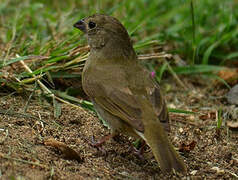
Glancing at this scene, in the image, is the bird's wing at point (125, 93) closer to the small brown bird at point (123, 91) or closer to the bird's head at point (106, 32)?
the small brown bird at point (123, 91)

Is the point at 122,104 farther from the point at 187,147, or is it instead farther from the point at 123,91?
the point at 187,147

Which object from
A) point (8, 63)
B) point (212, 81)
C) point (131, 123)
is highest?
point (8, 63)

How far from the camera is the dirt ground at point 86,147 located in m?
3.52

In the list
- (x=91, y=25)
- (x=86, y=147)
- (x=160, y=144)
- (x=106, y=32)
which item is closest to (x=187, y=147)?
(x=160, y=144)

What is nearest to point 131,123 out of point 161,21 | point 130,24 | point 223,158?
point 223,158

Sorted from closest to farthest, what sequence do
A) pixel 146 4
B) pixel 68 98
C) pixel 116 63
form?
pixel 116 63, pixel 68 98, pixel 146 4

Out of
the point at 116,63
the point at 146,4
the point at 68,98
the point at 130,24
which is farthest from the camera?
the point at 146,4

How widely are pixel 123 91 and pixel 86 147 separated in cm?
63

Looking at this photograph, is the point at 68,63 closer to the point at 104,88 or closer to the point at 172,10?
the point at 104,88

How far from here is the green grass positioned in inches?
204

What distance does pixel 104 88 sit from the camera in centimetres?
422

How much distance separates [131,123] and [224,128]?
1.65 metres

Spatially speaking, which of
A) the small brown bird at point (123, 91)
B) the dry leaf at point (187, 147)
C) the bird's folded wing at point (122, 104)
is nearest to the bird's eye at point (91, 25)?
the small brown bird at point (123, 91)

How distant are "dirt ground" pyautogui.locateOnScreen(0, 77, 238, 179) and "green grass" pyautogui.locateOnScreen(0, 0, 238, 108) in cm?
54
